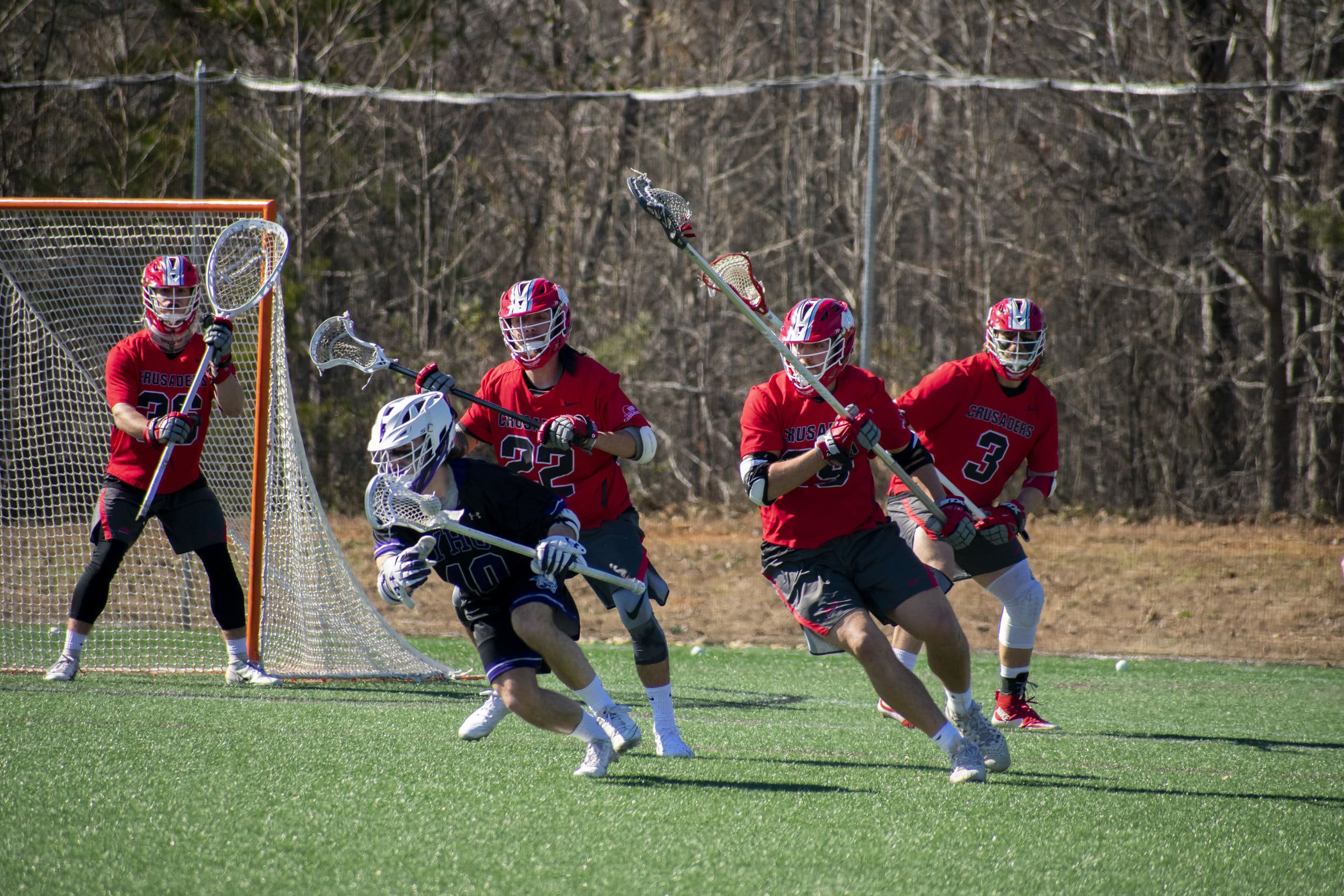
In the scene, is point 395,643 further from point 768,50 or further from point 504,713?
point 768,50

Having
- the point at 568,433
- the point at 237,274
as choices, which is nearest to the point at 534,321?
the point at 568,433

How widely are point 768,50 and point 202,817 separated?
1207 cm

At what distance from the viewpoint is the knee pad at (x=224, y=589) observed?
248 inches

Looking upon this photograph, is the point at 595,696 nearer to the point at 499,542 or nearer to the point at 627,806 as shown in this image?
the point at 627,806

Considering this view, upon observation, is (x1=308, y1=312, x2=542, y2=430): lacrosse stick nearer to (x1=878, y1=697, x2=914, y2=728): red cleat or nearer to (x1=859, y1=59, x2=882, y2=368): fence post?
(x1=878, y1=697, x2=914, y2=728): red cleat

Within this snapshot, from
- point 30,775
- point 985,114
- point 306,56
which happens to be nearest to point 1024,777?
point 30,775

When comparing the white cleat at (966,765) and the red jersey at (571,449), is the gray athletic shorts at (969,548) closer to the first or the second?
the red jersey at (571,449)

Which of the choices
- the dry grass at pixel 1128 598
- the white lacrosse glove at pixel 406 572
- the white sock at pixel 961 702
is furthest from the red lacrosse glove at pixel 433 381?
the dry grass at pixel 1128 598

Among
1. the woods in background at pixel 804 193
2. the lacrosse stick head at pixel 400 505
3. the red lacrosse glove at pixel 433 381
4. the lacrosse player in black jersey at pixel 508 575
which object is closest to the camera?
the lacrosse stick head at pixel 400 505

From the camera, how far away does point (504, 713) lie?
15.6 ft

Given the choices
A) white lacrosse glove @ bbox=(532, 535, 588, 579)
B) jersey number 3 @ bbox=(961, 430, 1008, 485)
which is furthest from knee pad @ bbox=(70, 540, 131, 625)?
jersey number 3 @ bbox=(961, 430, 1008, 485)

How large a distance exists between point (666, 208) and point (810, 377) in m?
A: 0.94

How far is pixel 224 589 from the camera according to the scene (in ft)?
20.8

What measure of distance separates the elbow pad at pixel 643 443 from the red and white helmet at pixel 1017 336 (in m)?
1.74
